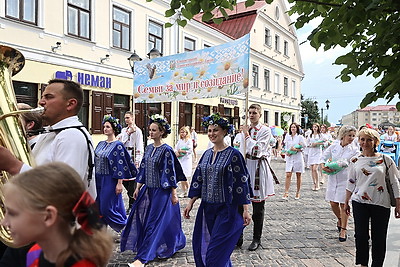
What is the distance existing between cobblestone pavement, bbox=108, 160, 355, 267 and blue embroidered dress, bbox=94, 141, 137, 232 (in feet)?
1.52

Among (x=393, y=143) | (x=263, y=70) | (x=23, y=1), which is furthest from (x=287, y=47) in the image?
(x=23, y=1)

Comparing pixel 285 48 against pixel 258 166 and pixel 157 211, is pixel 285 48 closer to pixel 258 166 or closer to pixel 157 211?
pixel 258 166

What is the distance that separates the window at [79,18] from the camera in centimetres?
1442

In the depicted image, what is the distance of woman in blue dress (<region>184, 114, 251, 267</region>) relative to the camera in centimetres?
421

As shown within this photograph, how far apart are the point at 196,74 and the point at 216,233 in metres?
4.98

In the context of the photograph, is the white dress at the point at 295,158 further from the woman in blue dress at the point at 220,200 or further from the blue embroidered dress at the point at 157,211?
the woman in blue dress at the point at 220,200

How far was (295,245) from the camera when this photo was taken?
5.66m

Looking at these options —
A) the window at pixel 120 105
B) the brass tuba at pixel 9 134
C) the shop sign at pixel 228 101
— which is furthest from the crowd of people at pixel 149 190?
the shop sign at pixel 228 101

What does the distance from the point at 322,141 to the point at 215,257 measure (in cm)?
924

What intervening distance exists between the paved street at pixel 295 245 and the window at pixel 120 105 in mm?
9402

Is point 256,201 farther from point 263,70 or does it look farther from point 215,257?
point 263,70

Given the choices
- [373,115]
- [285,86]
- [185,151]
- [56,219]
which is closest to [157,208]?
[56,219]

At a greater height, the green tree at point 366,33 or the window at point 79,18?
the window at point 79,18

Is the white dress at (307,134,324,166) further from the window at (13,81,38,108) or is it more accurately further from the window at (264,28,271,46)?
the window at (264,28,271,46)
